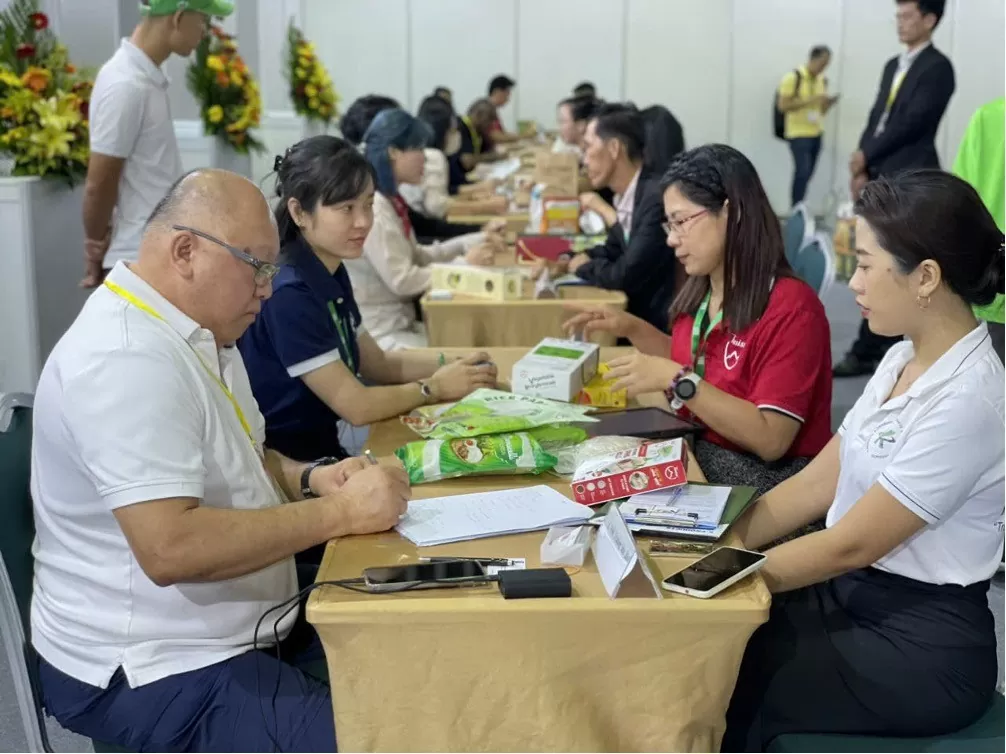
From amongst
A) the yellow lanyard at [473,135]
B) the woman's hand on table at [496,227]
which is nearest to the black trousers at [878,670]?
the woman's hand on table at [496,227]

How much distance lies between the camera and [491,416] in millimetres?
1944

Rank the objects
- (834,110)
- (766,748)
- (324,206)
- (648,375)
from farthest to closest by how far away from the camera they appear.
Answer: (834,110) → (324,206) → (648,375) → (766,748)

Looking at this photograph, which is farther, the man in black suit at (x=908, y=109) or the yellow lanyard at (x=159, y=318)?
the man in black suit at (x=908, y=109)

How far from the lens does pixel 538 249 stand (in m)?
3.99

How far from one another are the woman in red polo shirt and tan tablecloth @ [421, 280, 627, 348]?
873 mm

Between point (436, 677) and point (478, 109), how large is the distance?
27.0 ft

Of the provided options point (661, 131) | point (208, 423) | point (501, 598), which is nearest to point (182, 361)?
point (208, 423)

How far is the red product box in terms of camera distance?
157cm

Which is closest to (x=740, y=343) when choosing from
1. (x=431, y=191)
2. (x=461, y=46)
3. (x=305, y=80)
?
(x=431, y=191)

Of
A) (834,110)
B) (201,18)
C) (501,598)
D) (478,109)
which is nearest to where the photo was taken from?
(501,598)

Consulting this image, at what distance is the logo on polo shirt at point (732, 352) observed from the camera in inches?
84.4

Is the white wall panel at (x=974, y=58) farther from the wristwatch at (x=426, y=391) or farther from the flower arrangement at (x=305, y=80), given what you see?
the wristwatch at (x=426, y=391)

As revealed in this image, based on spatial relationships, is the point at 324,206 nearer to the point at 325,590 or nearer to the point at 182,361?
the point at 182,361

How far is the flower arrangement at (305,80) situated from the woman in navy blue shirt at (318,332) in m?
5.67
